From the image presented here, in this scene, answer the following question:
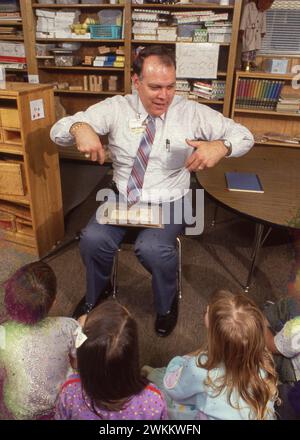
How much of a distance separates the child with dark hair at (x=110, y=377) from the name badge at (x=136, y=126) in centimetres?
106

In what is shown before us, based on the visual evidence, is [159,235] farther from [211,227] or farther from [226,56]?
[226,56]

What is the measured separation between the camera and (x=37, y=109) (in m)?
1.99

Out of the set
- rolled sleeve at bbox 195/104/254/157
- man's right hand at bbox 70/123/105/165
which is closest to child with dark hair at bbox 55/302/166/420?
man's right hand at bbox 70/123/105/165

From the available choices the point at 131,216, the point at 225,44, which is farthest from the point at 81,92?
the point at 131,216

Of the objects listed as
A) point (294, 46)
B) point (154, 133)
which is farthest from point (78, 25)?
point (154, 133)

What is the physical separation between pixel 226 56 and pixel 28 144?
8.07 feet

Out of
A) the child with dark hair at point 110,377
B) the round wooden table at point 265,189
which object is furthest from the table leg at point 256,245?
the child with dark hair at point 110,377

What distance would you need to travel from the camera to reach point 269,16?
11.0ft

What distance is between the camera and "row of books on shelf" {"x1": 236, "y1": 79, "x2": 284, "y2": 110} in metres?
3.28

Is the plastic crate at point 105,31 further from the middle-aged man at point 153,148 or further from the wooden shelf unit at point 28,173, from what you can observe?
the middle-aged man at point 153,148

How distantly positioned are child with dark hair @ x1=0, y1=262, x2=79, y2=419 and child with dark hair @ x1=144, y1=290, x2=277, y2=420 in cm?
41

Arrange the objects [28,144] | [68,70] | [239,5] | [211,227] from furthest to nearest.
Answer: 1. [68,70]
2. [239,5]
3. [211,227]
4. [28,144]

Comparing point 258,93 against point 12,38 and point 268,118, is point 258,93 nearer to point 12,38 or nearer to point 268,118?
point 268,118

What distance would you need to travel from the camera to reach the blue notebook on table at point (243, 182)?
178 cm
